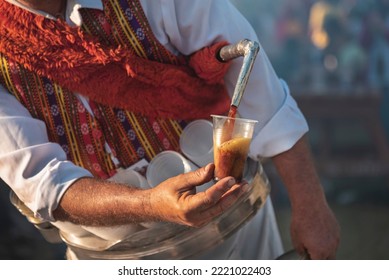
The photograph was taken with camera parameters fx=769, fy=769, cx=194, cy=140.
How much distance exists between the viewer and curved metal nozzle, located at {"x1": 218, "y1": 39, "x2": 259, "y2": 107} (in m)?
1.59

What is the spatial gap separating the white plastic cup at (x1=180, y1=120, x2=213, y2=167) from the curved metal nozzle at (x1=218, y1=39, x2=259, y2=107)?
0.64 ft

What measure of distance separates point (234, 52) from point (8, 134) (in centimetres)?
54

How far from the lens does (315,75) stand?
4914 mm

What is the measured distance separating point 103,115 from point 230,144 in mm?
485

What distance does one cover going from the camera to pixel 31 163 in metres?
1.73

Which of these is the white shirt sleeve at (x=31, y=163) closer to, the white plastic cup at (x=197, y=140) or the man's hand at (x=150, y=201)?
the man's hand at (x=150, y=201)

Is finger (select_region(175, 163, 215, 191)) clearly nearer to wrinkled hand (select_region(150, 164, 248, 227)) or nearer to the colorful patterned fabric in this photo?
wrinkled hand (select_region(150, 164, 248, 227))

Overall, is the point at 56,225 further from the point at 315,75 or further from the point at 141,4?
the point at 315,75

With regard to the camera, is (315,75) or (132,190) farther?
(315,75)

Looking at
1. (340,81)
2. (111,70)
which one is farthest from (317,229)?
(340,81)

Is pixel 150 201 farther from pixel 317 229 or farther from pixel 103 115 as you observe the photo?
pixel 317 229
